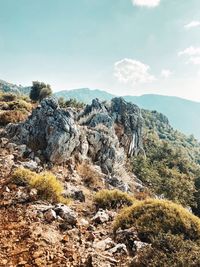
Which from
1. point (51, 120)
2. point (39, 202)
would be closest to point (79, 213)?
point (39, 202)

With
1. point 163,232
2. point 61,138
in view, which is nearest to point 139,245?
point 163,232

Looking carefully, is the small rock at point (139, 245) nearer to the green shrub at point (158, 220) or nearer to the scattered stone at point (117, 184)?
the green shrub at point (158, 220)

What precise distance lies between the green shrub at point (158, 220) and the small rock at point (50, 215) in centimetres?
174

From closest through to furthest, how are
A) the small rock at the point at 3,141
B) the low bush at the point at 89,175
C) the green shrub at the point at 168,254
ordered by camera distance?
the green shrub at the point at 168,254, the low bush at the point at 89,175, the small rock at the point at 3,141

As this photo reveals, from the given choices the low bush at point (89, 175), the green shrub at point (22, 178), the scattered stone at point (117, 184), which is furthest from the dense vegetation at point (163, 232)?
the scattered stone at point (117, 184)

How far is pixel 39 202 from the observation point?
32.5 feet

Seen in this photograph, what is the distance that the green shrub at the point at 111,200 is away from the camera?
12157 millimetres

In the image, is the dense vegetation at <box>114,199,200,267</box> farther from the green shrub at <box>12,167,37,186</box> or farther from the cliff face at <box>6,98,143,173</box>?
the cliff face at <box>6,98,143,173</box>

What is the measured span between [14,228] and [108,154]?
1971cm

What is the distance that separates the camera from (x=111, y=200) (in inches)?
484

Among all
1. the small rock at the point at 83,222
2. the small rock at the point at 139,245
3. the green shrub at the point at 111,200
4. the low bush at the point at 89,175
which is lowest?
the low bush at the point at 89,175

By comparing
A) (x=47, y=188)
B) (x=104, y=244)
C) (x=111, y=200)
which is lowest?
(x=111, y=200)

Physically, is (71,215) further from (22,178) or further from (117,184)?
(117,184)

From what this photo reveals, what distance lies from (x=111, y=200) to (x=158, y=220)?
14.2 feet
